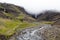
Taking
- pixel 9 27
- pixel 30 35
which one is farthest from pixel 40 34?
pixel 9 27

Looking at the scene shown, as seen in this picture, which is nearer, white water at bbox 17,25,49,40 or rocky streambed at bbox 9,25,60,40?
rocky streambed at bbox 9,25,60,40

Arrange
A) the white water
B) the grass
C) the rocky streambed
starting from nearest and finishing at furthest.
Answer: the rocky streambed → the white water → the grass

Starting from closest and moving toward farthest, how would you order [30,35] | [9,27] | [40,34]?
[40,34] → [30,35] → [9,27]

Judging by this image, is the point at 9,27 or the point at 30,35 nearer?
the point at 30,35

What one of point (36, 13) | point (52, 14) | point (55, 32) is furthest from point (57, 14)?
point (55, 32)

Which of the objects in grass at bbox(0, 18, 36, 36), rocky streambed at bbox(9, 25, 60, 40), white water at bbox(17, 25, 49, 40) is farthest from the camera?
grass at bbox(0, 18, 36, 36)

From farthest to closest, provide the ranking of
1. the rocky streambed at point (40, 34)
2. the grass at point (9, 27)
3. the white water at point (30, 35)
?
the grass at point (9, 27), the white water at point (30, 35), the rocky streambed at point (40, 34)

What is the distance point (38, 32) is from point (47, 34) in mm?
2186

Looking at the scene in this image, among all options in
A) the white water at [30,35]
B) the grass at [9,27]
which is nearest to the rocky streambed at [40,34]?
the white water at [30,35]

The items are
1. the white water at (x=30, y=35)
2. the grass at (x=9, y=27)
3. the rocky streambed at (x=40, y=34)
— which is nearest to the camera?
the rocky streambed at (x=40, y=34)

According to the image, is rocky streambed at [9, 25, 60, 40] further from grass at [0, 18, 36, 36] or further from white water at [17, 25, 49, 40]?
grass at [0, 18, 36, 36]

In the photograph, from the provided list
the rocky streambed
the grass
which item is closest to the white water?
the rocky streambed

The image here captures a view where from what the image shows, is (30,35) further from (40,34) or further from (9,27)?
(9,27)

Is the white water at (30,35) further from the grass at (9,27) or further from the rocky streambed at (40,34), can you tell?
the grass at (9,27)
